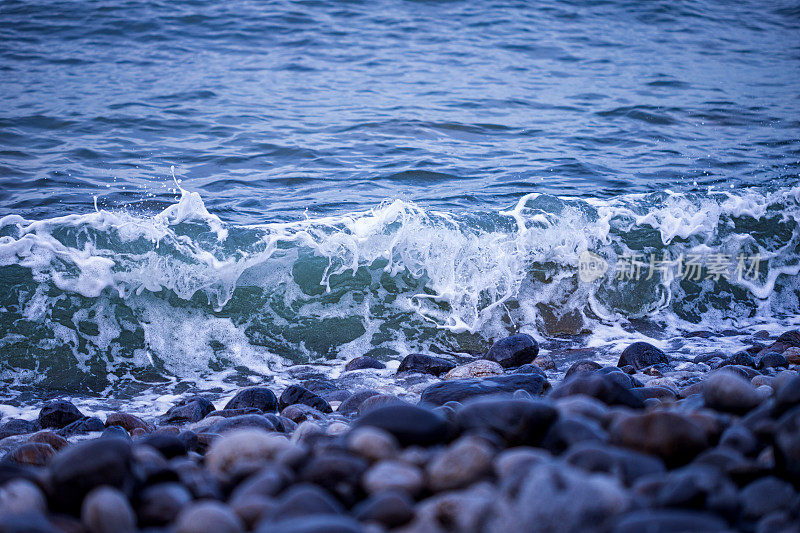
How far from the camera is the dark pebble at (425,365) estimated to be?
161 inches

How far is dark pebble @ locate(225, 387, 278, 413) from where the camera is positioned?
3.46 meters

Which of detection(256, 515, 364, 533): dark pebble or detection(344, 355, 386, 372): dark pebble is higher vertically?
detection(256, 515, 364, 533): dark pebble

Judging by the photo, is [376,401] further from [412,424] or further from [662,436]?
[662,436]

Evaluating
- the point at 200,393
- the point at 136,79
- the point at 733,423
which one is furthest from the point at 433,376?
the point at 136,79

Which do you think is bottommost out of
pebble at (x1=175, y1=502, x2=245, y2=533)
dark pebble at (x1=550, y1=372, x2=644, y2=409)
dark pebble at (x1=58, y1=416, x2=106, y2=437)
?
dark pebble at (x1=58, y1=416, x2=106, y2=437)

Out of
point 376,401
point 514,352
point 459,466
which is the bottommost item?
point 514,352

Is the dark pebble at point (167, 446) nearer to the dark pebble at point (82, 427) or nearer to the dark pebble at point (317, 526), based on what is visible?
the dark pebble at point (317, 526)

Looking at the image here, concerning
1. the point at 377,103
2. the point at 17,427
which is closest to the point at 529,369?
the point at 17,427

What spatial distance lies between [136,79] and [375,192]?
447 cm

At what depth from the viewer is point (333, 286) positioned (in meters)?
5.00

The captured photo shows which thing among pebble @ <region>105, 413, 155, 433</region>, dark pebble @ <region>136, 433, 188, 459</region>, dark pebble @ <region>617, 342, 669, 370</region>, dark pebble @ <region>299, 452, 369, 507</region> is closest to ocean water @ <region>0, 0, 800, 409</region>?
dark pebble @ <region>617, 342, 669, 370</region>

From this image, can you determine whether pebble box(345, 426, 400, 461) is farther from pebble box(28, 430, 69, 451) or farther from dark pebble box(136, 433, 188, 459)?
pebble box(28, 430, 69, 451)

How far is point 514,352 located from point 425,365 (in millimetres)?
532

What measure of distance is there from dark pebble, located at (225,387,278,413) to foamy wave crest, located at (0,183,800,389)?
0.74m
